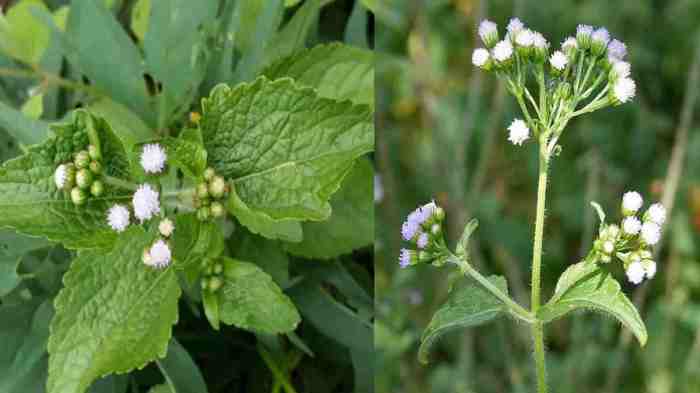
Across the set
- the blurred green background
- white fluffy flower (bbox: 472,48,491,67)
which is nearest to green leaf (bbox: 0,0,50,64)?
the blurred green background

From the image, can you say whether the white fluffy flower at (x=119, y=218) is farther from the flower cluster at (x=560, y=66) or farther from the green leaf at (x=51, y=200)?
the flower cluster at (x=560, y=66)

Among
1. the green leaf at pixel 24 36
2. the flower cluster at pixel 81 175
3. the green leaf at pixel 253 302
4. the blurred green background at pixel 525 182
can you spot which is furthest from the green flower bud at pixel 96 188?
the blurred green background at pixel 525 182

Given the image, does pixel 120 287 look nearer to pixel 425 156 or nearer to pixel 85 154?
pixel 85 154

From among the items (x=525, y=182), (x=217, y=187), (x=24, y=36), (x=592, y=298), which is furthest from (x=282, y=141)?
(x=525, y=182)

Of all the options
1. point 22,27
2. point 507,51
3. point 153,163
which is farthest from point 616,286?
point 22,27

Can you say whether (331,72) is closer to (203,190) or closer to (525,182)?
(203,190)
